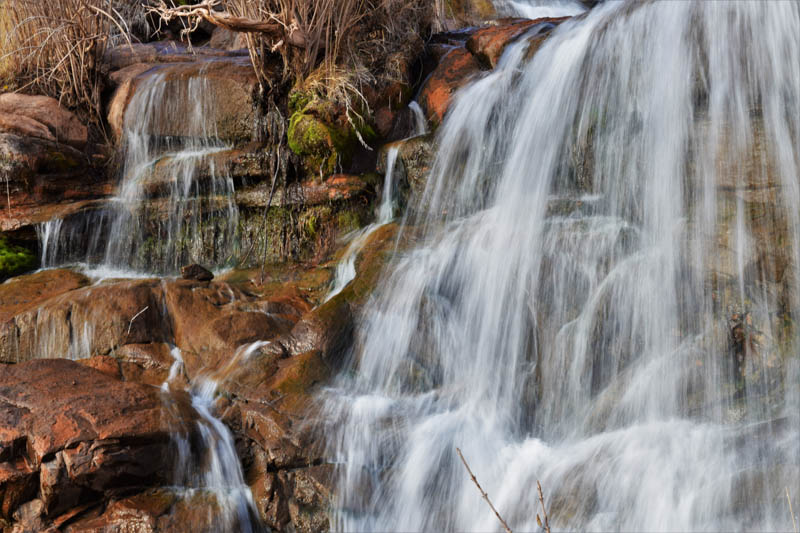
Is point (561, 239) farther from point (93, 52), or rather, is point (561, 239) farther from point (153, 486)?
point (93, 52)

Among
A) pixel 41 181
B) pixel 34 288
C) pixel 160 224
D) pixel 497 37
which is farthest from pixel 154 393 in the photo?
pixel 497 37

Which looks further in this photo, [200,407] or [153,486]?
[200,407]

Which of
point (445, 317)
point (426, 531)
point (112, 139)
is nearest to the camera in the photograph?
point (426, 531)

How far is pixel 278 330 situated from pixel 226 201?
2177 mm

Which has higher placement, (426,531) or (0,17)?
(0,17)

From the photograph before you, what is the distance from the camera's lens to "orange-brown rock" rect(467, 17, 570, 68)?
7309 mm

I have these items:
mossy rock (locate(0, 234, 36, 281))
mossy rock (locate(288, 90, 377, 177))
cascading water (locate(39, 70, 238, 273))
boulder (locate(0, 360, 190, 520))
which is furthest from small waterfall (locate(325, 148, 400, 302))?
mossy rock (locate(0, 234, 36, 281))

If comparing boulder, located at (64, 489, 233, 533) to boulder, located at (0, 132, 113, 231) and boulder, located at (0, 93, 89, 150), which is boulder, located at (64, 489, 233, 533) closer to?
boulder, located at (0, 132, 113, 231)

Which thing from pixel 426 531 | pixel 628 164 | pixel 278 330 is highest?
pixel 628 164

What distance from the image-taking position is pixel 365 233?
661 centimetres

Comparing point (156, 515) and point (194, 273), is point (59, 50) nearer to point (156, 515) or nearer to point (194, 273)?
point (194, 273)

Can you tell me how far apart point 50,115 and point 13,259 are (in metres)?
1.90

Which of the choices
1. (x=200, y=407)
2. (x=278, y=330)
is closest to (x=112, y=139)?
(x=278, y=330)

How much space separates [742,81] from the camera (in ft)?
15.8
